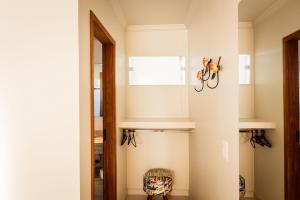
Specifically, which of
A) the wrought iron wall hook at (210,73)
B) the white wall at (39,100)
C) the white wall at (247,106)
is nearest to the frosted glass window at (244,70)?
the white wall at (247,106)

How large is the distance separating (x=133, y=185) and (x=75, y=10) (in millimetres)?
2375

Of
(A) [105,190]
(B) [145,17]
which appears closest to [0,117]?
(A) [105,190]

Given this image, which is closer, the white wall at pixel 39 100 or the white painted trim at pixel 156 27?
the white wall at pixel 39 100

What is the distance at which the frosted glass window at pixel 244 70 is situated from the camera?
91 centimetres

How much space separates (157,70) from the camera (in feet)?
8.80

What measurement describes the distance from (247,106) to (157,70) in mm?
1862

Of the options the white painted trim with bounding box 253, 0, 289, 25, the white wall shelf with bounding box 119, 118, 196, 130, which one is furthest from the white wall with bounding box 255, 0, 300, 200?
the white wall shelf with bounding box 119, 118, 196, 130

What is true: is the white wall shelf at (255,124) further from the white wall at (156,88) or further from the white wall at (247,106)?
the white wall at (156,88)

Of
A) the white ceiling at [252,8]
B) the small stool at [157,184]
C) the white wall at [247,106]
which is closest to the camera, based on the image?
the white ceiling at [252,8]

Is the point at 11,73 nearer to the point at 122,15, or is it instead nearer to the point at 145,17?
the point at 122,15

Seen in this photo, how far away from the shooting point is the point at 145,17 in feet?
7.75

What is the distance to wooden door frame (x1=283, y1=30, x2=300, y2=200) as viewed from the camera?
65cm

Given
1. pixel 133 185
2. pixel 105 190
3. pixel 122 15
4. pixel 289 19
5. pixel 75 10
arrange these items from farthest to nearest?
pixel 133 185 → pixel 122 15 → pixel 105 190 → pixel 75 10 → pixel 289 19

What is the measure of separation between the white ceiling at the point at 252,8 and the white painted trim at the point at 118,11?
138cm
